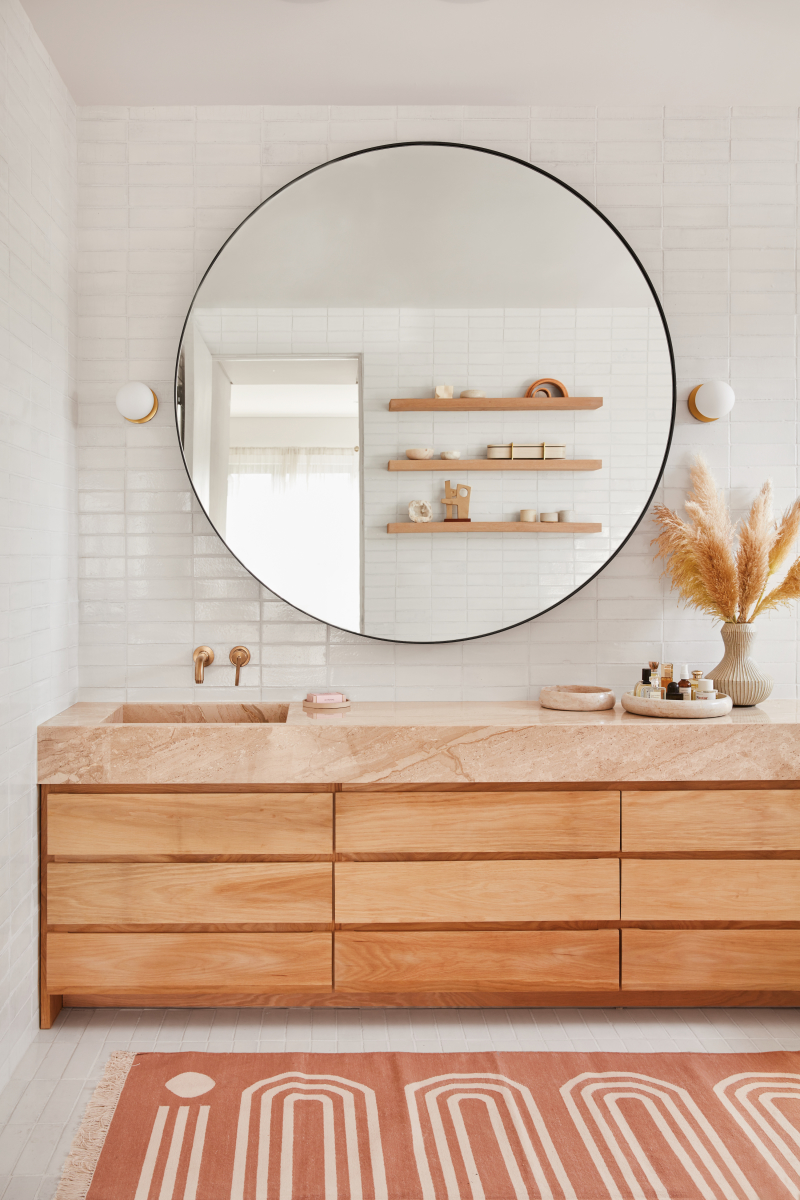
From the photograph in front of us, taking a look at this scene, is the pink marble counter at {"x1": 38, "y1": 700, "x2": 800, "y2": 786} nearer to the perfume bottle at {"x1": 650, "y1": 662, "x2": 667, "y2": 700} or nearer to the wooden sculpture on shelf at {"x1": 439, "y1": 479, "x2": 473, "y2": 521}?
the perfume bottle at {"x1": 650, "y1": 662, "x2": 667, "y2": 700}

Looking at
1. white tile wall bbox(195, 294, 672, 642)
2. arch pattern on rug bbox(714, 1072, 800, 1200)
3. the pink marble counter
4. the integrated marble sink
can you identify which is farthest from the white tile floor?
white tile wall bbox(195, 294, 672, 642)

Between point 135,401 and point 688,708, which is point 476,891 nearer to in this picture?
point 688,708

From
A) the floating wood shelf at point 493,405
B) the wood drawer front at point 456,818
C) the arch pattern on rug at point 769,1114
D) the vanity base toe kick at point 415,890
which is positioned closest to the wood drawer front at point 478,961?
the vanity base toe kick at point 415,890

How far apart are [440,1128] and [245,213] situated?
247cm

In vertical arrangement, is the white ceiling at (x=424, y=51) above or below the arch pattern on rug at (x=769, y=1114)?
above

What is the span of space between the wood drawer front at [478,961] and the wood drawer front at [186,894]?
0.48ft

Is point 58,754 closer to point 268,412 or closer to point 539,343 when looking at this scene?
point 268,412

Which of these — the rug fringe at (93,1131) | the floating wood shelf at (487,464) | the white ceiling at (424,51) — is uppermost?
the white ceiling at (424,51)

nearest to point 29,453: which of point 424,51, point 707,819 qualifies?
point 424,51

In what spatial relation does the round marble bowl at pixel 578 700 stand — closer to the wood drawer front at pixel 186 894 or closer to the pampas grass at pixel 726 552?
the pampas grass at pixel 726 552

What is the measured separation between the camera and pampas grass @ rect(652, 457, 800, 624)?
230 cm

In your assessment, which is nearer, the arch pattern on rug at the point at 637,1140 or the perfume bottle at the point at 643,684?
the arch pattern on rug at the point at 637,1140

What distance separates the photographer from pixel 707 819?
7.08 feet

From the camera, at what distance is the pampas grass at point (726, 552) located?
2.30m
